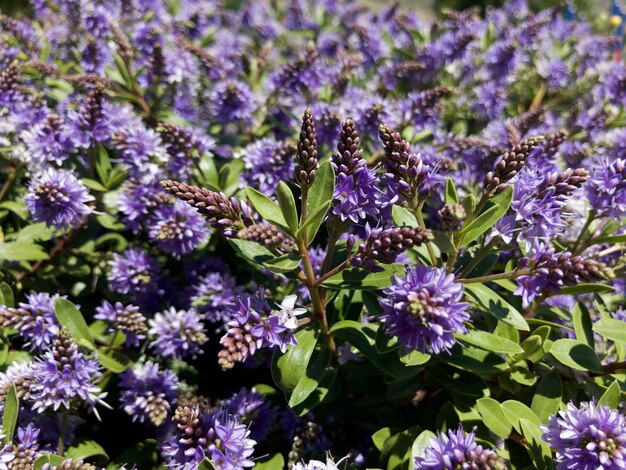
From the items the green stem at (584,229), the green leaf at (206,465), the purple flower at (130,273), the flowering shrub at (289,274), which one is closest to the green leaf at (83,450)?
the flowering shrub at (289,274)

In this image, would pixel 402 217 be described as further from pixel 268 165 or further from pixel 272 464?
pixel 272 464

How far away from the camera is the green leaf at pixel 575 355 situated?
83.9 inches

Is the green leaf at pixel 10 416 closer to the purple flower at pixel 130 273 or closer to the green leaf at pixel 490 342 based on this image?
the purple flower at pixel 130 273

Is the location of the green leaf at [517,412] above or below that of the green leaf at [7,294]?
above

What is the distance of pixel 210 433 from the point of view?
1.97m

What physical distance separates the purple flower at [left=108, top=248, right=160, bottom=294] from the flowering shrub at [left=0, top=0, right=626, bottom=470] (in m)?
0.01

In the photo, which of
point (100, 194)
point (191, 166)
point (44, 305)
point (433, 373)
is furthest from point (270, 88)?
point (433, 373)

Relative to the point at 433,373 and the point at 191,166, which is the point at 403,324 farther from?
the point at 191,166

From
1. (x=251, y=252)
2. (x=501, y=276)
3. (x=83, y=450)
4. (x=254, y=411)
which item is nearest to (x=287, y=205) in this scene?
(x=251, y=252)

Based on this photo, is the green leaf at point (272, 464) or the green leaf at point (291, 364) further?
the green leaf at point (272, 464)

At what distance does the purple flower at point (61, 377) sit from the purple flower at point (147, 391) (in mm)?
187

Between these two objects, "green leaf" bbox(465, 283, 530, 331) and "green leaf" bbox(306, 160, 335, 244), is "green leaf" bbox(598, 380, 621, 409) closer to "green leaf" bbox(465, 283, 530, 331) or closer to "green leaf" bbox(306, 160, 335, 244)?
"green leaf" bbox(465, 283, 530, 331)

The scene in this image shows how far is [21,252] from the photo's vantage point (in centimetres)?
269

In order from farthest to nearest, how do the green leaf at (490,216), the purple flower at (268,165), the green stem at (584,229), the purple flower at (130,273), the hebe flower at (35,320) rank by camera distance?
the purple flower at (268,165)
the purple flower at (130,273)
the hebe flower at (35,320)
the green stem at (584,229)
the green leaf at (490,216)
